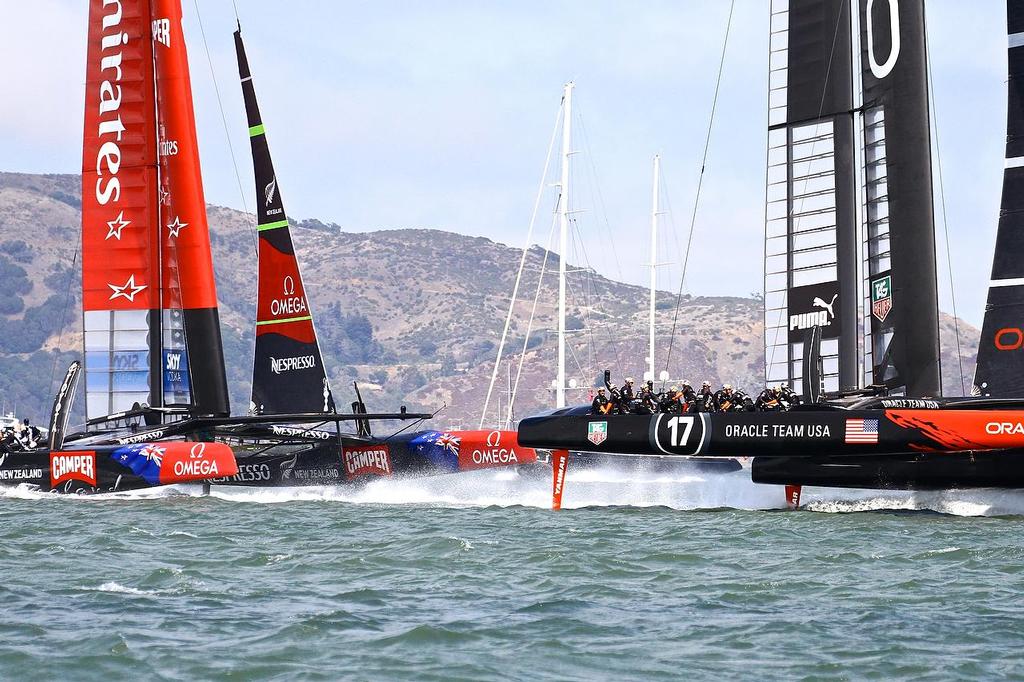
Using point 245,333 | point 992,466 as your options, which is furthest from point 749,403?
point 245,333

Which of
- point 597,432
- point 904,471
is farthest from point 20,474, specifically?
point 904,471

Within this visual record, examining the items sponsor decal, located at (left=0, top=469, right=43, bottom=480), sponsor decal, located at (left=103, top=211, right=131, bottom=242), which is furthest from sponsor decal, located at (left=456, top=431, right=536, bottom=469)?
sponsor decal, located at (left=103, top=211, right=131, bottom=242)

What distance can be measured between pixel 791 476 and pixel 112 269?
1080 centimetres

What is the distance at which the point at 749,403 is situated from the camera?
50.5 ft

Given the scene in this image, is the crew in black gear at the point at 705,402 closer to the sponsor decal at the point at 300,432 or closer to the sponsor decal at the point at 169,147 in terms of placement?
the sponsor decal at the point at 300,432

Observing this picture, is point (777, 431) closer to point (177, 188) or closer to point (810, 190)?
point (810, 190)

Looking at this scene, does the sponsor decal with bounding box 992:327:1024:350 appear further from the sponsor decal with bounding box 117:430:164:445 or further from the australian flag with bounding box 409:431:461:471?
the sponsor decal with bounding box 117:430:164:445

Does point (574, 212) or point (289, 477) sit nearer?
point (289, 477)

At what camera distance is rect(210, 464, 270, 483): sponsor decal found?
18828 millimetres

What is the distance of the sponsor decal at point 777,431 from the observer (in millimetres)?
12797

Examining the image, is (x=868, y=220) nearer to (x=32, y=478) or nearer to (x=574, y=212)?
(x=32, y=478)

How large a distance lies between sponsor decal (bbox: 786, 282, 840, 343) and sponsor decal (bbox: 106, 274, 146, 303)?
919 cm

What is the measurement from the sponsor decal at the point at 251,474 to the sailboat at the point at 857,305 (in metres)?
4.23

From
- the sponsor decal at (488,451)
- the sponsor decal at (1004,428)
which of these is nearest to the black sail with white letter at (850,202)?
the sponsor decal at (1004,428)
